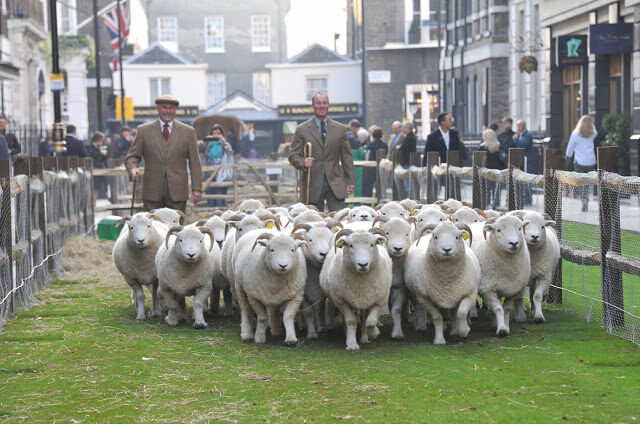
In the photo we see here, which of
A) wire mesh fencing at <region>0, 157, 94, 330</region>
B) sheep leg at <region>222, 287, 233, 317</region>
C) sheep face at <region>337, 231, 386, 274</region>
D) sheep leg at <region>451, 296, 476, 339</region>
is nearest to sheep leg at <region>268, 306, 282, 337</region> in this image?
sheep face at <region>337, 231, 386, 274</region>

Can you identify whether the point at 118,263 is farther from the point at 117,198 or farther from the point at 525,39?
the point at 525,39

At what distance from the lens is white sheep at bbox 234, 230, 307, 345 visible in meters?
8.95

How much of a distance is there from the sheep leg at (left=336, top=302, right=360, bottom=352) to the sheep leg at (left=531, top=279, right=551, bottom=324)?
6.05 ft

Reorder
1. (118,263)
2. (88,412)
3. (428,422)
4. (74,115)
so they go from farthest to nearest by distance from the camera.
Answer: (74,115) < (118,263) < (88,412) < (428,422)

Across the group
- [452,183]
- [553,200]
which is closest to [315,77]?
[452,183]

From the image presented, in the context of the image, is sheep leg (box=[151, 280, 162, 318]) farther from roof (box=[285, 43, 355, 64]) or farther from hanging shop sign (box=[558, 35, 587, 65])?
roof (box=[285, 43, 355, 64])

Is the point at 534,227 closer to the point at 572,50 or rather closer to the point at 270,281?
the point at 270,281

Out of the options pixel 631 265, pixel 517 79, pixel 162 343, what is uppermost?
pixel 517 79

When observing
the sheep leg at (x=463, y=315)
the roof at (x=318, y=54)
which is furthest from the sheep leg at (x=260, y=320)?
the roof at (x=318, y=54)

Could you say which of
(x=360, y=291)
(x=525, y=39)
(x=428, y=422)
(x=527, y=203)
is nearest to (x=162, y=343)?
(x=360, y=291)

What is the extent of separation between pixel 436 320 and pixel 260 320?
148 centimetres

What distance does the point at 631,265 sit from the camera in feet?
28.1

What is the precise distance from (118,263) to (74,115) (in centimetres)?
4580

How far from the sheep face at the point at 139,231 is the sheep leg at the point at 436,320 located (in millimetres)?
2939
